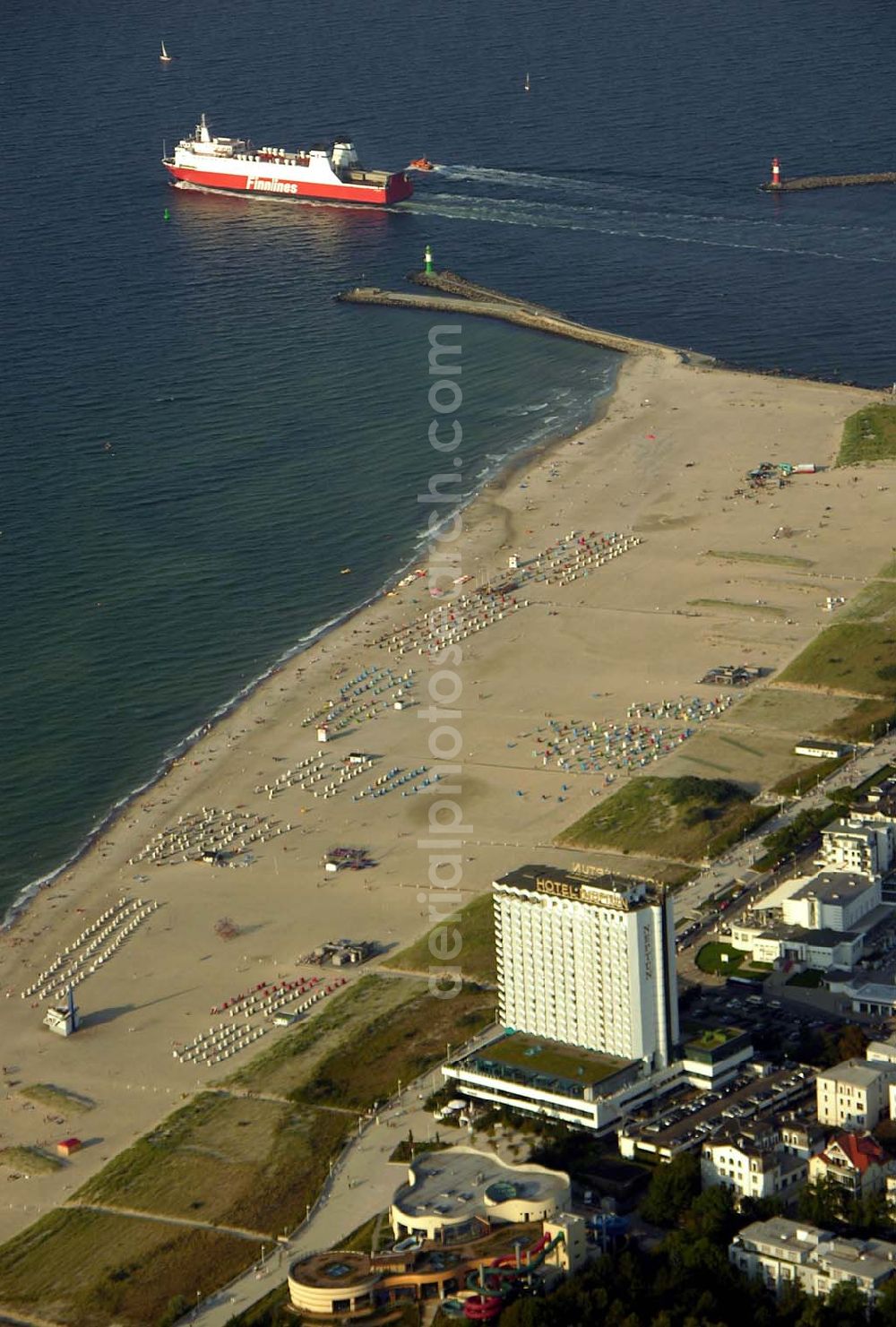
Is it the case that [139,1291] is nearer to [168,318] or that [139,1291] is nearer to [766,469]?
[766,469]

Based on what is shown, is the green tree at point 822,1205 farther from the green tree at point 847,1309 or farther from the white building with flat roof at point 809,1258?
the green tree at point 847,1309

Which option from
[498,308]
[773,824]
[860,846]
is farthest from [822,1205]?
[498,308]

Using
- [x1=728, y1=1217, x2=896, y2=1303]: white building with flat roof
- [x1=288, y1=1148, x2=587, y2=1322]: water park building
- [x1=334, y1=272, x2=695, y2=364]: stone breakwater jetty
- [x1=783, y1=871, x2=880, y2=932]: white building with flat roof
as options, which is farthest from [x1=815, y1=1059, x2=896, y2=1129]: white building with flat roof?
[x1=334, y1=272, x2=695, y2=364]: stone breakwater jetty

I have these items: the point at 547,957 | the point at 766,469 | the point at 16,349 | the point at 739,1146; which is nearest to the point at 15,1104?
the point at 547,957

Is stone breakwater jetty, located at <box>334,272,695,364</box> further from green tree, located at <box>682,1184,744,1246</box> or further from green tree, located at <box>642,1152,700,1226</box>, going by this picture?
green tree, located at <box>682,1184,744,1246</box>

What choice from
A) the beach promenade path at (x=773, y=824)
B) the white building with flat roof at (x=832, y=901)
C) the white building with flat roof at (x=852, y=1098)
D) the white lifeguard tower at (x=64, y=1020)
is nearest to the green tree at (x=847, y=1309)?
the white building with flat roof at (x=852, y=1098)

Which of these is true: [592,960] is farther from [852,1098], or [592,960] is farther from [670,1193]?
[852,1098]
